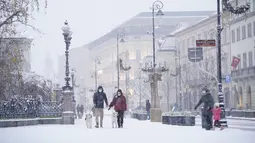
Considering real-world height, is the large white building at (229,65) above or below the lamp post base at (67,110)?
above

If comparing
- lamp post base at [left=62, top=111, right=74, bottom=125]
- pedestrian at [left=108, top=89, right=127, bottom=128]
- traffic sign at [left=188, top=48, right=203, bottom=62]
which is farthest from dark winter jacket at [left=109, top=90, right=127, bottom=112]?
traffic sign at [left=188, top=48, right=203, bottom=62]

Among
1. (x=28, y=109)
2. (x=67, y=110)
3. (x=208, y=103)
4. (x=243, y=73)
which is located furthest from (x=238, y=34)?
(x=208, y=103)

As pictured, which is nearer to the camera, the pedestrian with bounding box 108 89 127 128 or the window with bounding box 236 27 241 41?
the pedestrian with bounding box 108 89 127 128

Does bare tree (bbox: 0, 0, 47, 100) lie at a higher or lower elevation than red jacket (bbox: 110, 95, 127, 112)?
higher

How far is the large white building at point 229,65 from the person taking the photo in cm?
6888

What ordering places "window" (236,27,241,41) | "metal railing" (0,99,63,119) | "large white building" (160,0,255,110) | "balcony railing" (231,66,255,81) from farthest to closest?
"window" (236,27,241,41)
"large white building" (160,0,255,110)
"balcony railing" (231,66,255,81)
"metal railing" (0,99,63,119)

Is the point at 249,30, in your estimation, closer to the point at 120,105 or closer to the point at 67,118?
the point at 67,118

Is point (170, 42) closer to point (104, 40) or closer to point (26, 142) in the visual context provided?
point (104, 40)

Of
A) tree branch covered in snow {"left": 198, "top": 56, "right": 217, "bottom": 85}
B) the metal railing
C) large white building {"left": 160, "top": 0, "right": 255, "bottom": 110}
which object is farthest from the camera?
tree branch covered in snow {"left": 198, "top": 56, "right": 217, "bottom": 85}

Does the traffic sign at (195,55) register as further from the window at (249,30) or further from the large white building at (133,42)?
the large white building at (133,42)

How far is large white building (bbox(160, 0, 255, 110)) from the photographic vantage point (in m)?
68.9

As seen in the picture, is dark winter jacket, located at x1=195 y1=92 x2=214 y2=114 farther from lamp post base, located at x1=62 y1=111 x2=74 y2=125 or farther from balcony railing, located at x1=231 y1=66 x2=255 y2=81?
balcony railing, located at x1=231 y1=66 x2=255 y2=81

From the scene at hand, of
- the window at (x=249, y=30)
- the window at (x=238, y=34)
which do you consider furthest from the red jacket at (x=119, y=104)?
the window at (x=238, y=34)

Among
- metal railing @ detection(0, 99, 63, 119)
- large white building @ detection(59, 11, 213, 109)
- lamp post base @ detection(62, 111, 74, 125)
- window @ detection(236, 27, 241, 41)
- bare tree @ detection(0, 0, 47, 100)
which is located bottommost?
lamp post base @ detection(62, 111, 74, 125)
